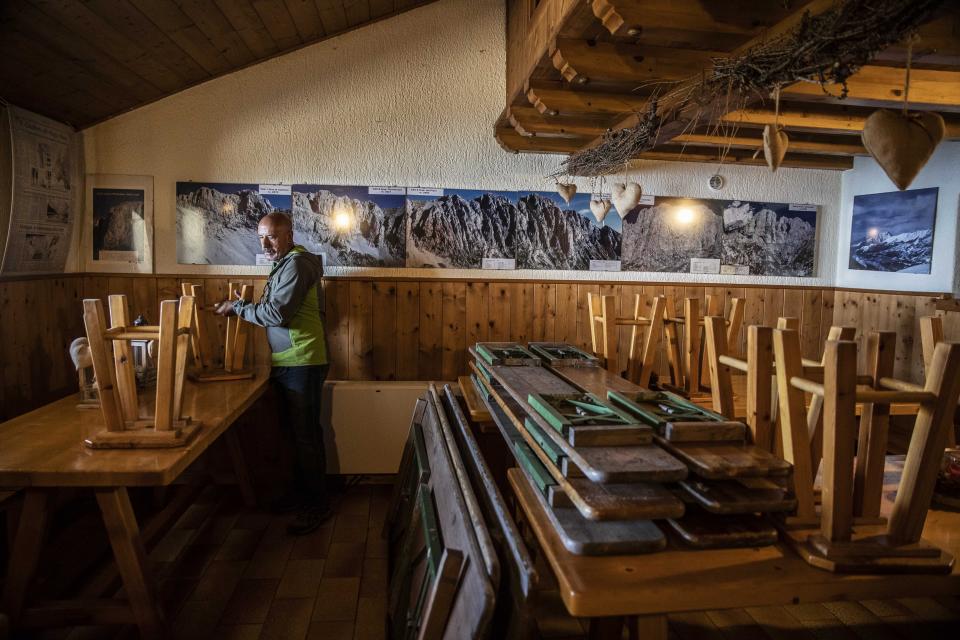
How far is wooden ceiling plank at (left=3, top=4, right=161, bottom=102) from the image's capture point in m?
2.64

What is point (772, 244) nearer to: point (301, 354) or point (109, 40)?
point (301, 354)

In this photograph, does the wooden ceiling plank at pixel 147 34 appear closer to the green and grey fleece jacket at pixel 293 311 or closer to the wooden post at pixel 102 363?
the green and grey fleece jacket at pixel 293 311

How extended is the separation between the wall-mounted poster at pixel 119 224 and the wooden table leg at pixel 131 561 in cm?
238

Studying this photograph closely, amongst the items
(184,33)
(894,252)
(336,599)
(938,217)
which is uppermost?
(184,33)

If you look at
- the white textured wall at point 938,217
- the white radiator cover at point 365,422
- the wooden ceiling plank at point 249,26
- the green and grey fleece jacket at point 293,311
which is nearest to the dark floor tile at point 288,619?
the green and grey fleece jacket at point 293,311

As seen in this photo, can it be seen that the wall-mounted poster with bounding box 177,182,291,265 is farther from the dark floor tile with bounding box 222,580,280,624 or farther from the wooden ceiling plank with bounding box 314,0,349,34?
the dark floor tile with bounding box 222,580,280,624

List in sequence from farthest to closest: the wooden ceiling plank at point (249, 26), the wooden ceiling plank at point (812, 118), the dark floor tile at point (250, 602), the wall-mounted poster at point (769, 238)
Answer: the wall-mounted poster at point (769, 238) < the wooden ceiling plank at point (812, 118) < the wooden ceiling plank at point (249, 26) < the dark floor tile at point (250, 602)

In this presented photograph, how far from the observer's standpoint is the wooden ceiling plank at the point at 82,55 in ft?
8.67

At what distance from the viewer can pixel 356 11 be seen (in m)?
3.98

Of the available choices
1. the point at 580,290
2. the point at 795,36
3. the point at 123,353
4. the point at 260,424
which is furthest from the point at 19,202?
the point at 795,36

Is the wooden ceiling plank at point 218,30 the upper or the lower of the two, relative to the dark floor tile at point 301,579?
upper

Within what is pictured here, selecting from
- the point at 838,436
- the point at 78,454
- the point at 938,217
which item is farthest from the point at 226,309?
the point at 938,217

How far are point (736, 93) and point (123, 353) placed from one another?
9.36 ft

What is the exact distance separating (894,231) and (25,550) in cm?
562
